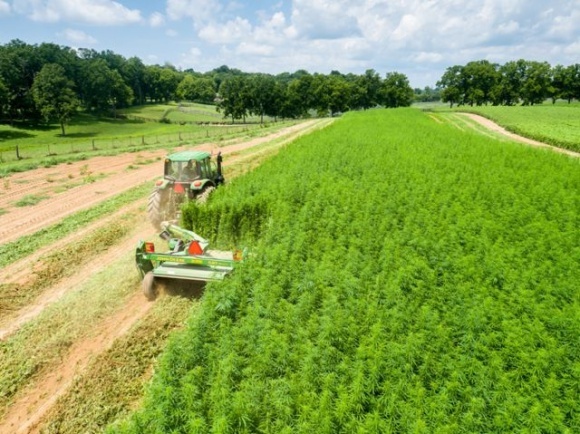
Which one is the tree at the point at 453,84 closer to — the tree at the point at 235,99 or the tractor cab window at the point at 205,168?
the tree at the point at 235,99

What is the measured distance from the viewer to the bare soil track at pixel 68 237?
6.54m

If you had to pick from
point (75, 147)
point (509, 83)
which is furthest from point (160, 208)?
point (509, 83)

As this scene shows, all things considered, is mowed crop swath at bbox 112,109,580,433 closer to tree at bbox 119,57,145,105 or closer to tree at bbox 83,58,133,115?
tree at bbox 83,58,133,115

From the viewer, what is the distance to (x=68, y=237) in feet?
42.8

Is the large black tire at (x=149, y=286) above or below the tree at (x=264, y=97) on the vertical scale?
below

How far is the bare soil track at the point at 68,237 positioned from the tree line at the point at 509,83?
3867 inches

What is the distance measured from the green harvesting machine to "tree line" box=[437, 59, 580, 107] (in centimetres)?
11466

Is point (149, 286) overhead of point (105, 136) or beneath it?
overhead

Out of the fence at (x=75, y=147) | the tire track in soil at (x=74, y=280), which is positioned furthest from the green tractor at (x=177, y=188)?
the fence at (x=75, y=147)

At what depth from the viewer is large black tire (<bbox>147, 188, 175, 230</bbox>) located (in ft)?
40.4

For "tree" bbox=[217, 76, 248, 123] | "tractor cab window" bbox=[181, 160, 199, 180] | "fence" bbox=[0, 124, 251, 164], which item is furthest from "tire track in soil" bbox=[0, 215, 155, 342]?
"tree" bbox=[217, 76, 248, 123]

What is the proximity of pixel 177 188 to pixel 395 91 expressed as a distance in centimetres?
11149

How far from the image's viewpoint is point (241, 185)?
12.8 metres

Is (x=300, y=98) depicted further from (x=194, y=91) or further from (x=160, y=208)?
(x=160, y=208)
